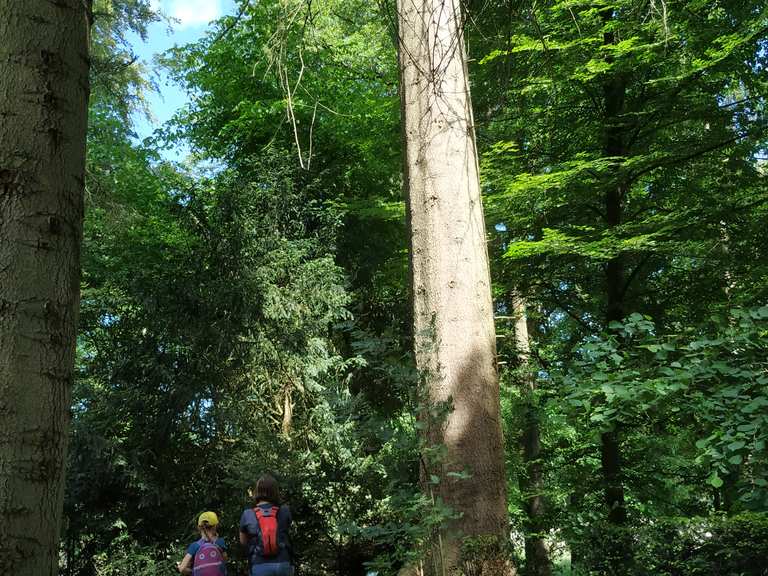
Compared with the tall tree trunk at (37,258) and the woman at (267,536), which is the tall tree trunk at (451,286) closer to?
the tall tree trunk at (37,258)

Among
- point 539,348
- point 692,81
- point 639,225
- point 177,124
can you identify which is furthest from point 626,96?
point 177,124

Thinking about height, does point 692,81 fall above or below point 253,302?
above

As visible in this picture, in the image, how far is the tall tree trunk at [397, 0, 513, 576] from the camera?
3779 mm

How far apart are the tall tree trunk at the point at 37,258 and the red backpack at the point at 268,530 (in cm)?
363

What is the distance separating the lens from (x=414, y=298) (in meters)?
4.25

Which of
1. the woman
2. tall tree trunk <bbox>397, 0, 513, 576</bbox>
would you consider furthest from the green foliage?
the woman

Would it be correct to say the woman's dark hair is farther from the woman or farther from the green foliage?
the green foliage

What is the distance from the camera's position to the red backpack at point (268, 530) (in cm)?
545

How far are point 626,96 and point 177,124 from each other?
12.1 meters

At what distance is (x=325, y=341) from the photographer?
39.5 ft

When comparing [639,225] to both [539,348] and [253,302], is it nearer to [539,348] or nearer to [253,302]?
[539,348]

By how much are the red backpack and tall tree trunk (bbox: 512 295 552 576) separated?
5177 millimetres

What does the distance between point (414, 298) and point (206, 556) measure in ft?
11.0

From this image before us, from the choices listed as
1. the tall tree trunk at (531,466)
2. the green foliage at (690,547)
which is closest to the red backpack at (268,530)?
the green foliage at (690,547)
